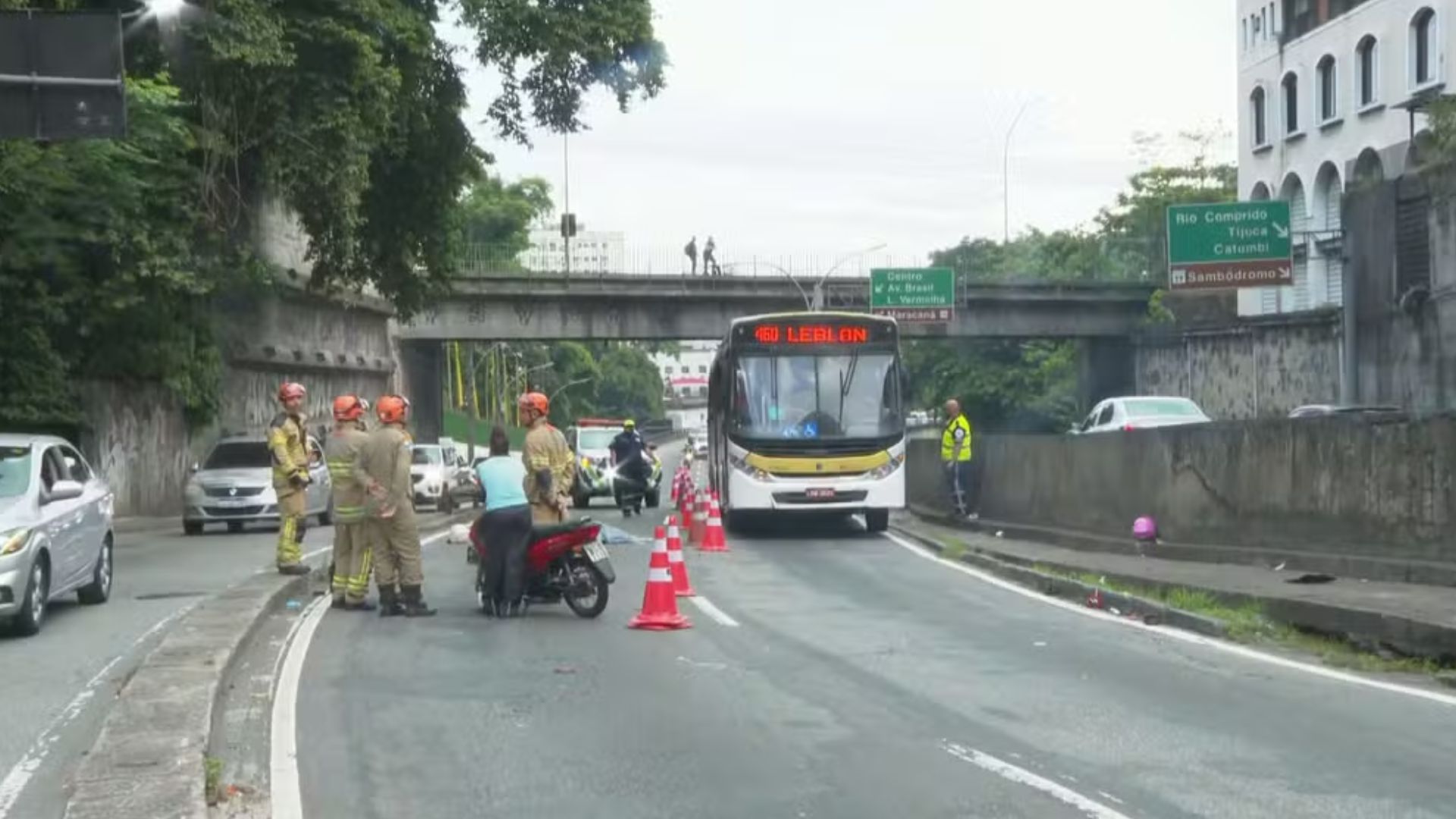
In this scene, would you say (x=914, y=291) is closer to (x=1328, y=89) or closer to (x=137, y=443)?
(x=1328, y=89)

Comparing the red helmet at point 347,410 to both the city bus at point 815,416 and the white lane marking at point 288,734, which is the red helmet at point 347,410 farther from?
the city bus at point 815,416

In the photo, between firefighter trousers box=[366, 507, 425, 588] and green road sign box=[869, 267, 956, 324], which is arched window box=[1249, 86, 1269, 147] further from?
firefighter trousers box=[366, 507, 425, 588]

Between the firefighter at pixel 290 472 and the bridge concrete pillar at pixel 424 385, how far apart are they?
1634 inches

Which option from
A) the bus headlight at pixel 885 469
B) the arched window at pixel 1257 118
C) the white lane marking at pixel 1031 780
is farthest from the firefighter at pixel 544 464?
the arched window at pixel 1257 118

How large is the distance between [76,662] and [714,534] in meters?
12.7

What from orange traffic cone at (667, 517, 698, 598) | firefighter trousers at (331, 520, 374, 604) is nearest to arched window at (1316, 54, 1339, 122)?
orange traffic cone at (667, 517, 698, 598)

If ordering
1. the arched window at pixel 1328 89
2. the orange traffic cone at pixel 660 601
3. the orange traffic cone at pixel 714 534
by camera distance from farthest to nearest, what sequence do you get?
the arched window at pixel 1328 89 < the orange traffic cone at pixel 714 534 < the orange traffic cone at pixel 660 601

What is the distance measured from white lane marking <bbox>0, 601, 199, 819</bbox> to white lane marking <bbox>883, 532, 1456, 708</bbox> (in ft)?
26.0

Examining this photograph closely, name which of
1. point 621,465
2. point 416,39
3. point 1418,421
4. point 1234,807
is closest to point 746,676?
point 1234,807

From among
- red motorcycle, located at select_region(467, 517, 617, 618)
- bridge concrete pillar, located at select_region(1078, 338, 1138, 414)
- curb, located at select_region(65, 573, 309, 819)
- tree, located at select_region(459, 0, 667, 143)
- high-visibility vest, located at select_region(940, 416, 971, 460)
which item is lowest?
curb, located at select_region(65, 573, 309, 819)

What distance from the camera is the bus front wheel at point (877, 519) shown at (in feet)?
89.6

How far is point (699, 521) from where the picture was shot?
25.5 metres

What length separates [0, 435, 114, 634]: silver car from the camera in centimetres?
1336

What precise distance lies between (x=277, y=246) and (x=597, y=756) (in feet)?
124
